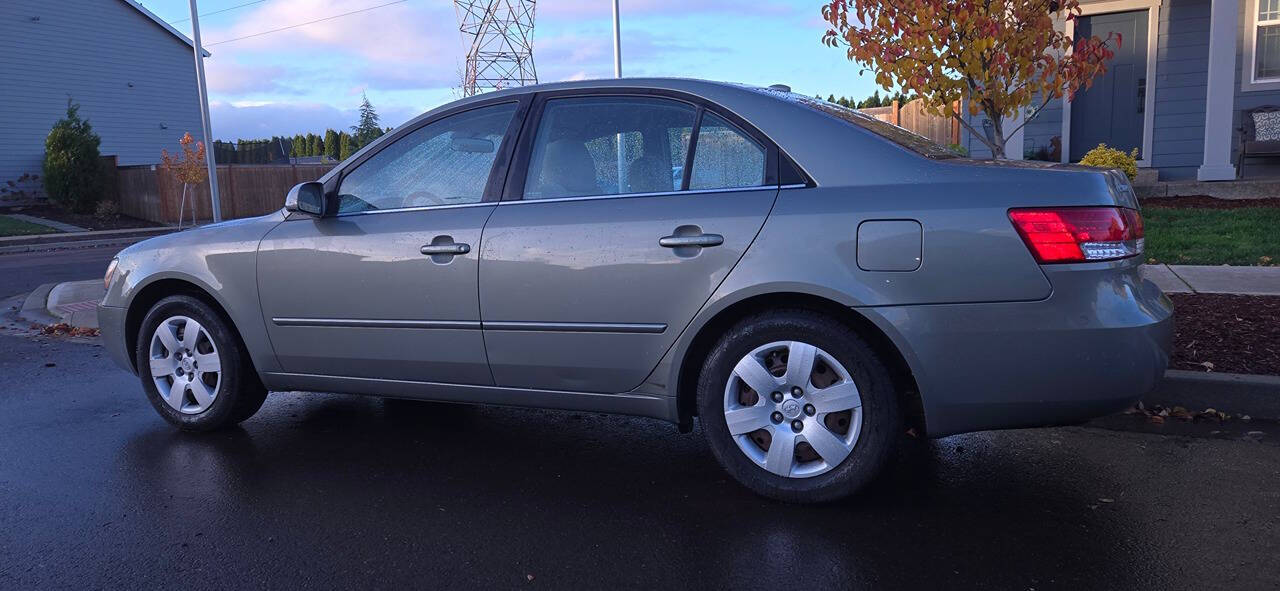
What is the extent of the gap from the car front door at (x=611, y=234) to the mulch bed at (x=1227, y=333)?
2.92 m

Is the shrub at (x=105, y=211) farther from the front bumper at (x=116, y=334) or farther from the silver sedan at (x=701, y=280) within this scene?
the silver sedan at (x=701, y=280)

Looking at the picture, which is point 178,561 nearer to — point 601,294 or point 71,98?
point 601,294

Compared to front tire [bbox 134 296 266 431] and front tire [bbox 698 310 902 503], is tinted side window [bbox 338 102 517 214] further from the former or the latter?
front tire [bbox 698 310 902 503]

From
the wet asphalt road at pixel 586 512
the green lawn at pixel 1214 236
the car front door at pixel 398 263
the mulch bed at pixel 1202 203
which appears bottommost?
the wet asphalt road at pixel 586 512

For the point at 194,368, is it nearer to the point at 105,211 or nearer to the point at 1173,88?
the point at 1173,88

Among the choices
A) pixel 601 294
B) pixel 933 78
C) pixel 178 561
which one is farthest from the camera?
pixel 933 78

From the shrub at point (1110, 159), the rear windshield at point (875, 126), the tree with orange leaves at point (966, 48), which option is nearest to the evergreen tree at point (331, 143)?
the shrub at point (1110, 159)

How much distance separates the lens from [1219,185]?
43.8 feet

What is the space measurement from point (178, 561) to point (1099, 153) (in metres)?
12.2

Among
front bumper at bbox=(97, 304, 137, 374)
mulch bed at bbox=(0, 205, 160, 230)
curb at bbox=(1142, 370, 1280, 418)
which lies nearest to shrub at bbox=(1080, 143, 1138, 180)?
curb at bbox=(1142, 370, 1280, 418)

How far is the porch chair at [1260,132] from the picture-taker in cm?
1362

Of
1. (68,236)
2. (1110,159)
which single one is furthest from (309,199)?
(68,236)

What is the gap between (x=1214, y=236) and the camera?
9594 mm

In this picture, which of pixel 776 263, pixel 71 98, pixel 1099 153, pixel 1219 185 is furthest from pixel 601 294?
pixel 71 98
